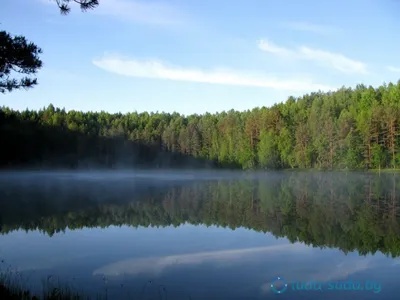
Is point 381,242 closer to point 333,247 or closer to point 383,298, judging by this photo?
point 333,247

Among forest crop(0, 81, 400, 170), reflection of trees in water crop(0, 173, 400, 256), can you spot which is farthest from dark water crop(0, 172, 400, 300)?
forest crop(0, 81, 400, 170)

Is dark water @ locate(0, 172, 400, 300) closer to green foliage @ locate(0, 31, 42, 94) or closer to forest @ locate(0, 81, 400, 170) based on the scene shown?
green foliage @ locate(0, 31, 42, 94)

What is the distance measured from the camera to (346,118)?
69.6 m

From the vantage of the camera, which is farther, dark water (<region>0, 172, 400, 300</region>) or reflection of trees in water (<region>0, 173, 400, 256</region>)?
reflection of trees in water (<region>0, 173, 400, 256</region>)

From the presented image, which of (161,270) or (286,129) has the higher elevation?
(286,129)

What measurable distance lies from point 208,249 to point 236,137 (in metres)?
79.5

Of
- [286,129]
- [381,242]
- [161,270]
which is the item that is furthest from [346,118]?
[161,270]

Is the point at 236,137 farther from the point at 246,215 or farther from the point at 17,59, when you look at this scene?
the point at 17,59

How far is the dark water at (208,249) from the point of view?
865 cm

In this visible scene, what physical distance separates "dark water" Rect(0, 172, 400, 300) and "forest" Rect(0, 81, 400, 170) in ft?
122

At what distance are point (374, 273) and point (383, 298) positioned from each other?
169 cm

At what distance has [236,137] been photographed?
299 ft

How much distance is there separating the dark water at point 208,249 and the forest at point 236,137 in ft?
122

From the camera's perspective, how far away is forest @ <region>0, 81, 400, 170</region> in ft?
221
